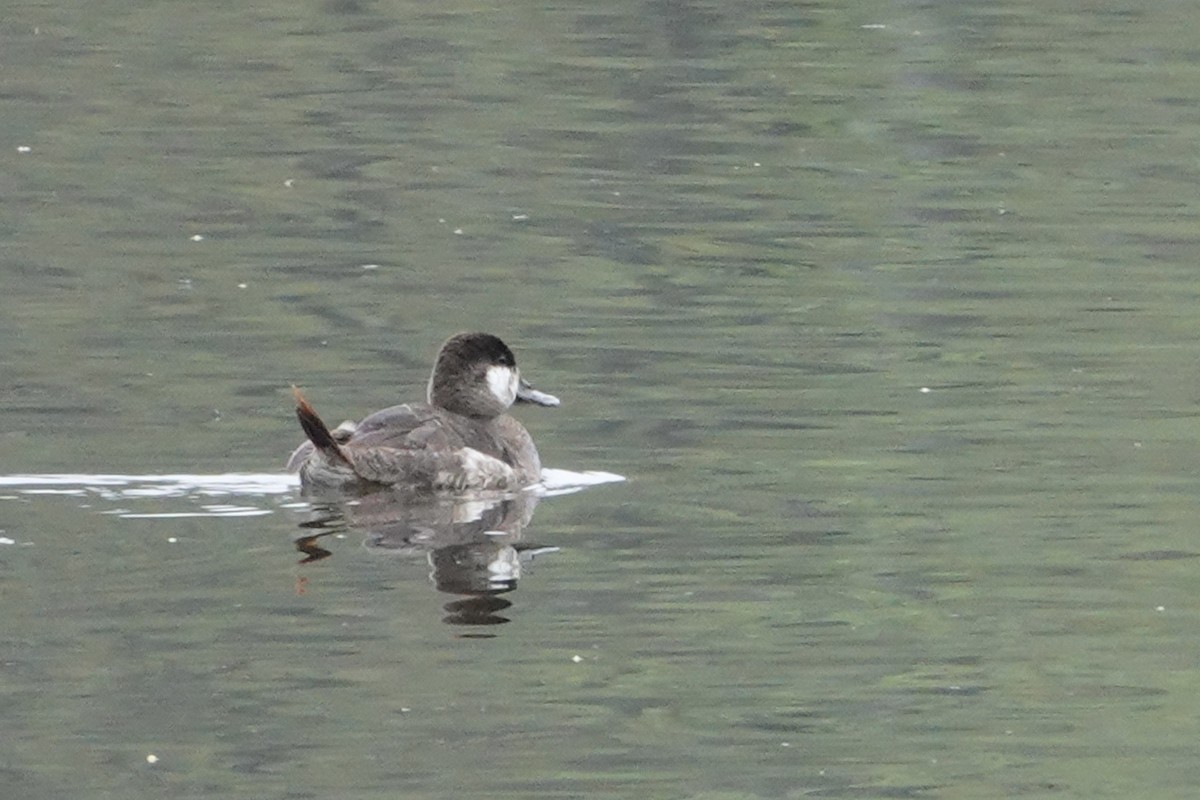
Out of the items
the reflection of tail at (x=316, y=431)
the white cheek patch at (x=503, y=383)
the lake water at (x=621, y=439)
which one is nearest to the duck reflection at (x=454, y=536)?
the lake water at (x=621, y=439)

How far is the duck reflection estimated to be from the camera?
936 cm

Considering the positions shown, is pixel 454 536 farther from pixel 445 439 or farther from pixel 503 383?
pixel 503 383

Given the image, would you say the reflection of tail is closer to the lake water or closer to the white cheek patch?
the lake water

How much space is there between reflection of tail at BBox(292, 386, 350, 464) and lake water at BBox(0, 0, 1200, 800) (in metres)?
0.21

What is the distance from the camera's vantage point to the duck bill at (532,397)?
11961mm

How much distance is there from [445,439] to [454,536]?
959 millimetres

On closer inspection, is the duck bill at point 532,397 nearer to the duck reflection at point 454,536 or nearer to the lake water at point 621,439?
the lake water at point 621,439

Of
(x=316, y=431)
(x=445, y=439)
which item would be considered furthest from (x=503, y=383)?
(x=316, y=431)

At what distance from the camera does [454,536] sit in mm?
10320

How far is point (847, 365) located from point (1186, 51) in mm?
13805

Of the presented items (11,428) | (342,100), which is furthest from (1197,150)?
(11,428)

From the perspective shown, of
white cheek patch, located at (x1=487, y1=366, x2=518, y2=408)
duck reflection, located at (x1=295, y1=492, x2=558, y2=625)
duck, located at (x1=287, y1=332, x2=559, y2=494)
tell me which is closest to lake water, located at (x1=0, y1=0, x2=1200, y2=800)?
duck reflection, located at (x1=295, y1=492, x2=558, y2=625)

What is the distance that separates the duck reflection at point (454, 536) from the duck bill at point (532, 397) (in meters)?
0.92

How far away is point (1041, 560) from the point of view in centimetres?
969
